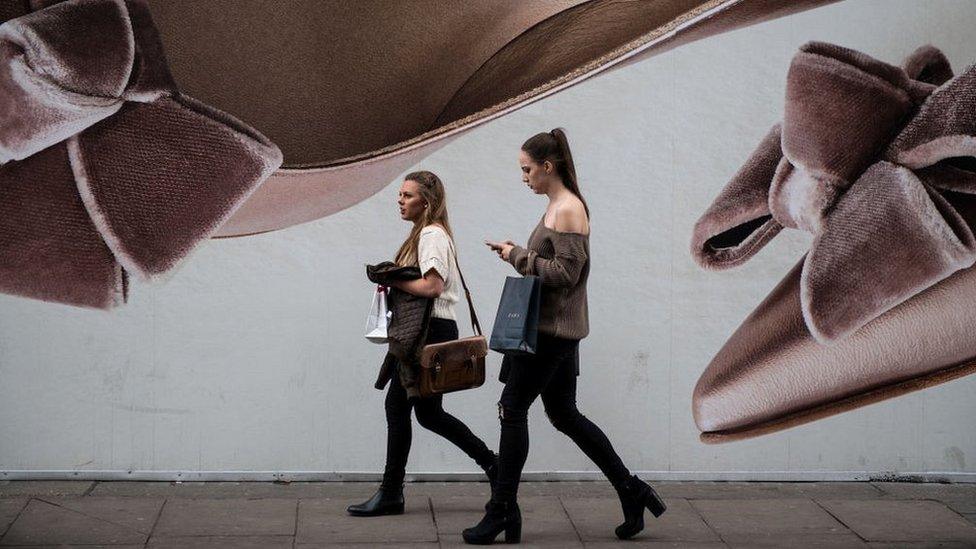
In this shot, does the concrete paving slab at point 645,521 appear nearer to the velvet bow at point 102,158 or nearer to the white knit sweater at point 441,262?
the white knit sweater at point 441,262

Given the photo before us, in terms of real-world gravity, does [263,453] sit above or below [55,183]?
below

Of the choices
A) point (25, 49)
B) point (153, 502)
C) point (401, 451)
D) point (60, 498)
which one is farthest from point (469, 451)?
point (25, 49)

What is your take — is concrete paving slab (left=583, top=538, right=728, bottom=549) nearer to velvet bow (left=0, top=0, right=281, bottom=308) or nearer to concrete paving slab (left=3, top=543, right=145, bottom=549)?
concrete paving slab (left=3, top=543, right=145, bottom=549)

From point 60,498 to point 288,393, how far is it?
1.11m

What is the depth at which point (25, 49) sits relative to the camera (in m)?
6.34

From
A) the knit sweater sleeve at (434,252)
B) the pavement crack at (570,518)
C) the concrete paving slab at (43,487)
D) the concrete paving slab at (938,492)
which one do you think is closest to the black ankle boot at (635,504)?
the pavement crack at (570,518)

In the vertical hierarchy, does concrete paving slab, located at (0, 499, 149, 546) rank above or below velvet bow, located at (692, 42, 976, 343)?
below

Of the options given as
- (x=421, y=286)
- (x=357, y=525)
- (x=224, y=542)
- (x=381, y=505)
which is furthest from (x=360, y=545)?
(x=421, y=286)

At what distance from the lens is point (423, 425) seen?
6.33 meters

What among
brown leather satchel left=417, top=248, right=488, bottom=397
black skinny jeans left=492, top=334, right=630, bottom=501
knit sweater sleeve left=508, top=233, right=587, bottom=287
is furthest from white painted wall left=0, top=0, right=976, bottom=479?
knit sweater sleeve left=508, top=233, right=587, bottom=287

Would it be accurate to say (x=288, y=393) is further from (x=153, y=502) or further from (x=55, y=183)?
(x=55, y=183)

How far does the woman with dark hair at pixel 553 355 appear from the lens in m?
5.86

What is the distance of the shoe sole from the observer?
7074 mm

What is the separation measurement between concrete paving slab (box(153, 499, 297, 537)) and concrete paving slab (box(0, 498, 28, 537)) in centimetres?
61
